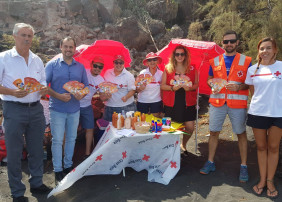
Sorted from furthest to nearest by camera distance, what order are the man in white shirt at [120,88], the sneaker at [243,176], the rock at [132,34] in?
the rock at [132,34] → the man in white shirt at [120,88] → the sneaker at [243,176]

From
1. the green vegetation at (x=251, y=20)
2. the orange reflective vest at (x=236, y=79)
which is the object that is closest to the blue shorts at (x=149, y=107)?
the orange reflective vest at (x=236, y=79)

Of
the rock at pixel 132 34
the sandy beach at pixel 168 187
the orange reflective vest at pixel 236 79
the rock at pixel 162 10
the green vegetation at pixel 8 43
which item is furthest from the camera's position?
the rock at pixel 162 10

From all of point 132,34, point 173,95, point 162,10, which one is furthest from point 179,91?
point 162,10

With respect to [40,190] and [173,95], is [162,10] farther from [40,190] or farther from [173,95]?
[40,190]

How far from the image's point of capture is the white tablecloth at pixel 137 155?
12.1 ft

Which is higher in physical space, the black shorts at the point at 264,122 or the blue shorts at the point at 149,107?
the black shorts at the point at 264,122

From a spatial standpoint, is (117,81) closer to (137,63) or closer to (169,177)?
(169,177)

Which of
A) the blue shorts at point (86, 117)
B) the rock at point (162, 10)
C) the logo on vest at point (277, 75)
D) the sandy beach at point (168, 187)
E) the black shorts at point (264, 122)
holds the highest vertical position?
the rock at point (162, 10)

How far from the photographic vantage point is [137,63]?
42.3 ft

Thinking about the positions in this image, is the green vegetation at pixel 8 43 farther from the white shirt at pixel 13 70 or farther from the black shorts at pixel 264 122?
the black shorts at pixel 264 122

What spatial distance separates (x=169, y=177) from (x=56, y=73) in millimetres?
2449

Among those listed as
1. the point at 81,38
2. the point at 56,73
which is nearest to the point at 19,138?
the point at 56,73

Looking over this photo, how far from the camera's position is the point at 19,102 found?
3150 mm

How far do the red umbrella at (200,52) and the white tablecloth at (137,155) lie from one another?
1.75 meters
